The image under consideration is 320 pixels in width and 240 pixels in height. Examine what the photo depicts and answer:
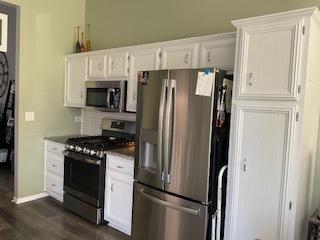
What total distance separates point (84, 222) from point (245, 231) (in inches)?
79.4

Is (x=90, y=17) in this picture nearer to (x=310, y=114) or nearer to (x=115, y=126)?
(x=115, y=126)

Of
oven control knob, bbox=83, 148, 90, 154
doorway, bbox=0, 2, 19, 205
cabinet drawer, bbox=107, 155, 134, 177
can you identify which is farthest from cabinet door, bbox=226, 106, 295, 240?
doorway, bbox=0, 2, 19, 205

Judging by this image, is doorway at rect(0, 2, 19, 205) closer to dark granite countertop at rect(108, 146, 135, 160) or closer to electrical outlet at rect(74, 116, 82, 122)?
electrical outlet at rect(74, 116, 82, 122)

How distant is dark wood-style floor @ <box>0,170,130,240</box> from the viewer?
2996mm

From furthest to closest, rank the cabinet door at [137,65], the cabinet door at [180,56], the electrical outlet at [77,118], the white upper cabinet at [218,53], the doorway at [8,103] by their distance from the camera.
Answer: the doorway at [8,103] → the electrical outlet at [77,118] → the cabinet door at [137,65] → the cabinet door at [180,56] → the white upper cabinet at [218,53]

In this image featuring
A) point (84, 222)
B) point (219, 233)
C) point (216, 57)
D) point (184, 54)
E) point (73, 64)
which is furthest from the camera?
point (73, 64)

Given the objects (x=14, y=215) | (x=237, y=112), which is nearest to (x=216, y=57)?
(x=237, y=112)

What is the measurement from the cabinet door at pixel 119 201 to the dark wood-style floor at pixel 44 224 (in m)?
0.13

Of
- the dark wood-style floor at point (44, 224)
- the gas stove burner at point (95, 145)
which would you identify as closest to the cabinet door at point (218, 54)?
the gas stove burner at point (95, 145)

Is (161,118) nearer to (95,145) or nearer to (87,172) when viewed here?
(95,145)

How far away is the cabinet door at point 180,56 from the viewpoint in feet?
9.04

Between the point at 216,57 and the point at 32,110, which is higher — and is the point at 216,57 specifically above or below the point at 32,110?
above

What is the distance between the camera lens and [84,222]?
3332 millimetres

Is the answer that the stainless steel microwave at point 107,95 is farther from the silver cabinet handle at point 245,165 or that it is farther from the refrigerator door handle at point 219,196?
the silver cabinet handle at point 245,165
